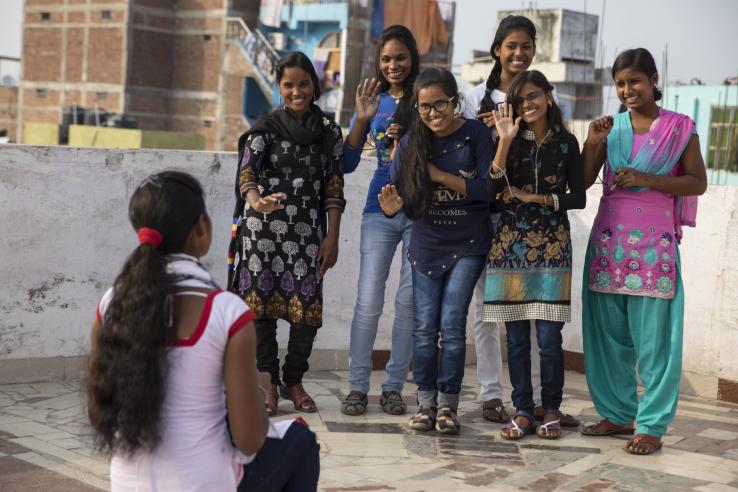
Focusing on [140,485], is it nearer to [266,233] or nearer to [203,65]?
[266,233]

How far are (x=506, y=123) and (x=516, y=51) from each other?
1.80 ft

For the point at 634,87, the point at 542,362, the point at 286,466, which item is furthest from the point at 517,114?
the point at 286,466

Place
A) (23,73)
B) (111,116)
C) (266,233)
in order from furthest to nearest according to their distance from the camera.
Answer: (23,73) < (111,116) < (266,233)

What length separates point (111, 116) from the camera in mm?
39688

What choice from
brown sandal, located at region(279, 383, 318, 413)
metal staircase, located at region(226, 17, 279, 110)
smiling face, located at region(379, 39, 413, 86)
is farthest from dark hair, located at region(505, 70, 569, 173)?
metal staircase, located at region(226, 17, 279, 110)

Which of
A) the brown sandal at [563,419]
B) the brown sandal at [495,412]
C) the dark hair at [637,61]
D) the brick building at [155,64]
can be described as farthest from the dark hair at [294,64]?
the brick building at [155,64]

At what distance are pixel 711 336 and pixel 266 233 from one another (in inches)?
110

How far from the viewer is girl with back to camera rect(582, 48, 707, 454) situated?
4723 millimetres

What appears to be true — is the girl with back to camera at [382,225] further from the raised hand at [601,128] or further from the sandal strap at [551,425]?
the raised hand at [601,128]

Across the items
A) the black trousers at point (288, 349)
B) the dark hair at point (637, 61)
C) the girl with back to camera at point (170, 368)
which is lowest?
the black trousers at point (288, 349)

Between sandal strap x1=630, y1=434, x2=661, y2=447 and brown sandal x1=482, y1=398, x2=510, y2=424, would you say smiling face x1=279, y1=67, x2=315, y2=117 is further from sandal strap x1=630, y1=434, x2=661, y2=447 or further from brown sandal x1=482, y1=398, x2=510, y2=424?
sandal strap x1=630, y1=434, x2=661, y2=447

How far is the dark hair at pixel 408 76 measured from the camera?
516cm

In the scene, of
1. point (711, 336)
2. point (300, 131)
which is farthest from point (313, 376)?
point (711, 336)

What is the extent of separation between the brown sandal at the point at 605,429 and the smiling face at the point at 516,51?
1.74 m
